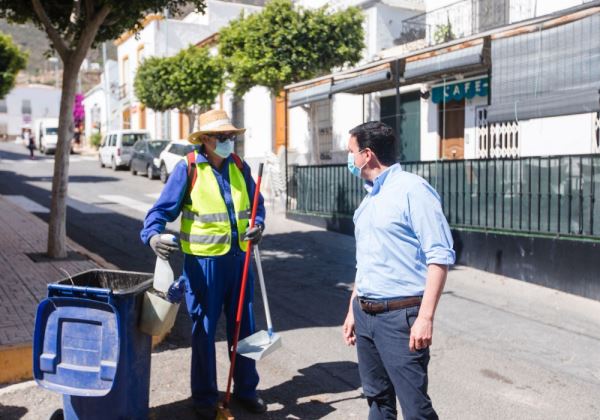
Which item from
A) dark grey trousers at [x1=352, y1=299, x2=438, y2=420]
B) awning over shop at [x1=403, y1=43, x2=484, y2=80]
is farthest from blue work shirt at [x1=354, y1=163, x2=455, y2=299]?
awning over shop at [x1=403, y1=43, x2=484, y2=80]

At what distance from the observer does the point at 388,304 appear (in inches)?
127

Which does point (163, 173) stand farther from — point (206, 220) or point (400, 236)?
point (400, 236)

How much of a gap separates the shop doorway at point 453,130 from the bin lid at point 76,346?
1374 cm

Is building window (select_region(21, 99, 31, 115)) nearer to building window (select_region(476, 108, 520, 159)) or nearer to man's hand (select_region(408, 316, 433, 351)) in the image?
building window (select_region(476, 108, 520, 159))

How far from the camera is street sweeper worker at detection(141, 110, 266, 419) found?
4312 mm

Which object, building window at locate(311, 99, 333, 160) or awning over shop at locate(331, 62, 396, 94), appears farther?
building window at locate(311, 99, 333, 160)

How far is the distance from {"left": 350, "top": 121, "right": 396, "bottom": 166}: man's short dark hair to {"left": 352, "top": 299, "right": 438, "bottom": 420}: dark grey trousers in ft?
2.45

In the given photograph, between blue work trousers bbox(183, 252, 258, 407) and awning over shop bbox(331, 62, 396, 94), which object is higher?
awning over shop bbox(331, 62, 396, 94)

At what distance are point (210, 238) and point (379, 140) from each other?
1468 mm

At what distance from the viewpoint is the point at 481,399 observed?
15.8 feet

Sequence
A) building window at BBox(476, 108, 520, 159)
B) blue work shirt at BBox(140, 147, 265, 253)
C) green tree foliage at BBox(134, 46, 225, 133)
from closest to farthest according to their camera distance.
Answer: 1. blue work shirt at BBox(140, 147, 265, 253)
2. building window at BBox(476, 108, 520, 159)
3. green tree foliage at BBox(134, 46, 225, 133)

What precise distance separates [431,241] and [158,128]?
35.9 metres

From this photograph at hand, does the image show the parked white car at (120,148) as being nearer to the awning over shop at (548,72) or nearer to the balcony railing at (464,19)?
the balcony railing at (464,19)

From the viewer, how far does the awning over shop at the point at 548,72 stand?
7875 millimetres
